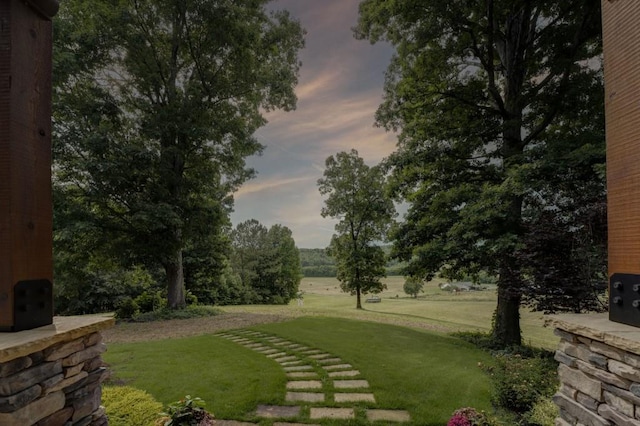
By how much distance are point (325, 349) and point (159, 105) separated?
35.7ft

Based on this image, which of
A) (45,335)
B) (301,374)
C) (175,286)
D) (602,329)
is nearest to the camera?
(45,335)

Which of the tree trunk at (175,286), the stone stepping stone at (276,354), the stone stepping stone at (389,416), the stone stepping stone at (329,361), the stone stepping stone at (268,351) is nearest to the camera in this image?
the stone stepping stone at (389,416)

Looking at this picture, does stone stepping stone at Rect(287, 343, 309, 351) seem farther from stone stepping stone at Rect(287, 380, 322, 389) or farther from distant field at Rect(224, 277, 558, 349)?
distant field at Rect(224, 277, 558, 349)

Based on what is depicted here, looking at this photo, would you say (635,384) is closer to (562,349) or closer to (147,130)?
(562,349)

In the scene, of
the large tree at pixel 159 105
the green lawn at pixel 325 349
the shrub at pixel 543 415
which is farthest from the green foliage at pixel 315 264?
the shrub at pixel 543 415

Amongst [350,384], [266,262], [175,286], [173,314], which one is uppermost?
[175,286]

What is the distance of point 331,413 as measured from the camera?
3.78 meters

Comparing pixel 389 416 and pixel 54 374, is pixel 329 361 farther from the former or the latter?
pixel 54 374

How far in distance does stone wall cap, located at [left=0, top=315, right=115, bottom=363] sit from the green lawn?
6.79ft

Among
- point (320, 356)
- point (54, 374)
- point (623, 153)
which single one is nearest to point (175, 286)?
point (320, 356)

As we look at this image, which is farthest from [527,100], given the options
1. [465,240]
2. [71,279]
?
[71,279]

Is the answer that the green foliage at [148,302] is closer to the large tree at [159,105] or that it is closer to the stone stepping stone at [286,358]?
the large tree at [159,105]

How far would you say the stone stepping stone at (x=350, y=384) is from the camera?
4583mm

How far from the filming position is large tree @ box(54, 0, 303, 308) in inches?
401
